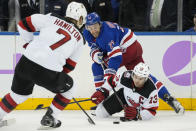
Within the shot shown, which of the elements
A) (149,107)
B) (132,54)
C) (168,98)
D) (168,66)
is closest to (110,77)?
(132,54)

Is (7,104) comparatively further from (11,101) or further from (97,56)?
(97,56)

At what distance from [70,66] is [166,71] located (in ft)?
5.88

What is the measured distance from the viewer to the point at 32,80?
3.17 m

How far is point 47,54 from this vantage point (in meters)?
3.12

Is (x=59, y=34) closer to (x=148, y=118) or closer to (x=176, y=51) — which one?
(x=148, y=118)

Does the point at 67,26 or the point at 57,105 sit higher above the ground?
the point at 67,26

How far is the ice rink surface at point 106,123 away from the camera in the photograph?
11.8ft

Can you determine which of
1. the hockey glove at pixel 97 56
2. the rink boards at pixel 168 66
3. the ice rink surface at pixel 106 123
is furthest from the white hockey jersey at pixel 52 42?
the rink boards at pixel 168 66

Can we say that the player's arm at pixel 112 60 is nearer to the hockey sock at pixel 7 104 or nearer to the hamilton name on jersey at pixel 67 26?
the hamilton name on jersey at pixel 67 26

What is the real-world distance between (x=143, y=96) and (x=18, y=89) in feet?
4.57

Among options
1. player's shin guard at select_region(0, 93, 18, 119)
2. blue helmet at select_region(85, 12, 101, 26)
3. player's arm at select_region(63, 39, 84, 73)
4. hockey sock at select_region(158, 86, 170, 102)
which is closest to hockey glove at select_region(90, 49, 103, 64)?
blue helmet at select_region(85, 12, 101, 26)

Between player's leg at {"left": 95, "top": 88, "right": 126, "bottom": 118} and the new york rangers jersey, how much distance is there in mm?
328

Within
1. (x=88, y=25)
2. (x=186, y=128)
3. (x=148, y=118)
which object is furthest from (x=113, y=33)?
(x=186, y=128)

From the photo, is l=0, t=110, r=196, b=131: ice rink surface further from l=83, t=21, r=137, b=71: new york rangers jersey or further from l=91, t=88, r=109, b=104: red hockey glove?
l=83, t=21, r=137, b=71: new york rangers jersey
